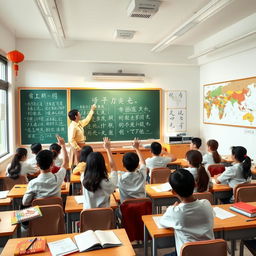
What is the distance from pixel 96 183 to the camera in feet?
7.82

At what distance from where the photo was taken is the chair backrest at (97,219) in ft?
7.06

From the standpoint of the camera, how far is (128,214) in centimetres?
244

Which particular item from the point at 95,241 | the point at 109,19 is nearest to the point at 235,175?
the point at 95,241

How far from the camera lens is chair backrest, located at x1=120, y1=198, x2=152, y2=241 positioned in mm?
2439

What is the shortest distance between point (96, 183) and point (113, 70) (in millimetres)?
4426

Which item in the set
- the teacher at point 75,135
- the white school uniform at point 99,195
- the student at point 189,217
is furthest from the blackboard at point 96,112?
the student at point 189,217

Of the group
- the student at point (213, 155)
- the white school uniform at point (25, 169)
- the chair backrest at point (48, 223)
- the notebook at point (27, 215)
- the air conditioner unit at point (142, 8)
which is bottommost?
the chair backrest at point (48, 223)

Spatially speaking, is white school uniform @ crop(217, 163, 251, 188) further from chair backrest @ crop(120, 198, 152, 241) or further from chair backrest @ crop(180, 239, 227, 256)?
chair backrest @ crop(180, 239, 227, 256)

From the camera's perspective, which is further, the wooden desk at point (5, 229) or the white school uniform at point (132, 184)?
the white school uniform at point (132, 184)

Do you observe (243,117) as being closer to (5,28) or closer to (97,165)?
(97,165)

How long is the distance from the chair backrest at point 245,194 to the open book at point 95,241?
1.60 metres

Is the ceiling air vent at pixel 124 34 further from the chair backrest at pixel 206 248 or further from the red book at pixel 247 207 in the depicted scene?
the chair backrest at pixel 206 248

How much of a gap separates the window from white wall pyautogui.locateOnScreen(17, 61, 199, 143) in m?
0.49

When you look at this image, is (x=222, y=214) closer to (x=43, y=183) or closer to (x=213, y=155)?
(x=43, y=183)
